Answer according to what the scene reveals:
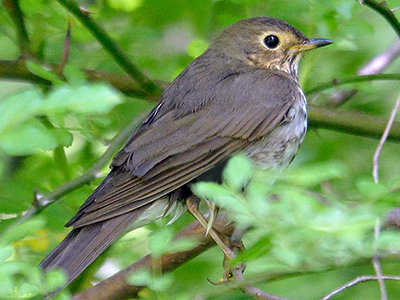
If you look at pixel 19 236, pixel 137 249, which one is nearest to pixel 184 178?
pixel 137 249

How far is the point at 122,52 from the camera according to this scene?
461 cm

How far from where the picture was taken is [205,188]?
2.33 m

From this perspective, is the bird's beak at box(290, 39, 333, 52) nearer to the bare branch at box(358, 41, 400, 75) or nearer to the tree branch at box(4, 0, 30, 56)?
the bare branch at box(358, 41, 400, 75)

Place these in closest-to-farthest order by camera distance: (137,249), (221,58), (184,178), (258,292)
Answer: (258,292), (184,178), (137,249), (221,58)

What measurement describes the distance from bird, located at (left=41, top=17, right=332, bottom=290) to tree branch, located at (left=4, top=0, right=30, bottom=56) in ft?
2.54

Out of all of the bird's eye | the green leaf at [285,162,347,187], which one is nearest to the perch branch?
the bird's eye

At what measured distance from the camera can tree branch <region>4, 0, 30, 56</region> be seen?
182 inches

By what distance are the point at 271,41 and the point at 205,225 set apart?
5.38 feet

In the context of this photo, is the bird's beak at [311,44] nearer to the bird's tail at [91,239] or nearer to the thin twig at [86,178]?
the thin twig at [86,178]

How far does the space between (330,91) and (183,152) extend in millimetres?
1101

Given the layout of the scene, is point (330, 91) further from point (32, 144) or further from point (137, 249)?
point (32, 144)

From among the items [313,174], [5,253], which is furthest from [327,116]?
[5,253]

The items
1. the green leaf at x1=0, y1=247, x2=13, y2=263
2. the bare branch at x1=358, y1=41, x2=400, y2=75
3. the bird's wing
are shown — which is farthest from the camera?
the bare branch at x1=358, y1=41, x2=400, y2=75

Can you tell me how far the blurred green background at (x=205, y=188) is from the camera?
7.87 feet
